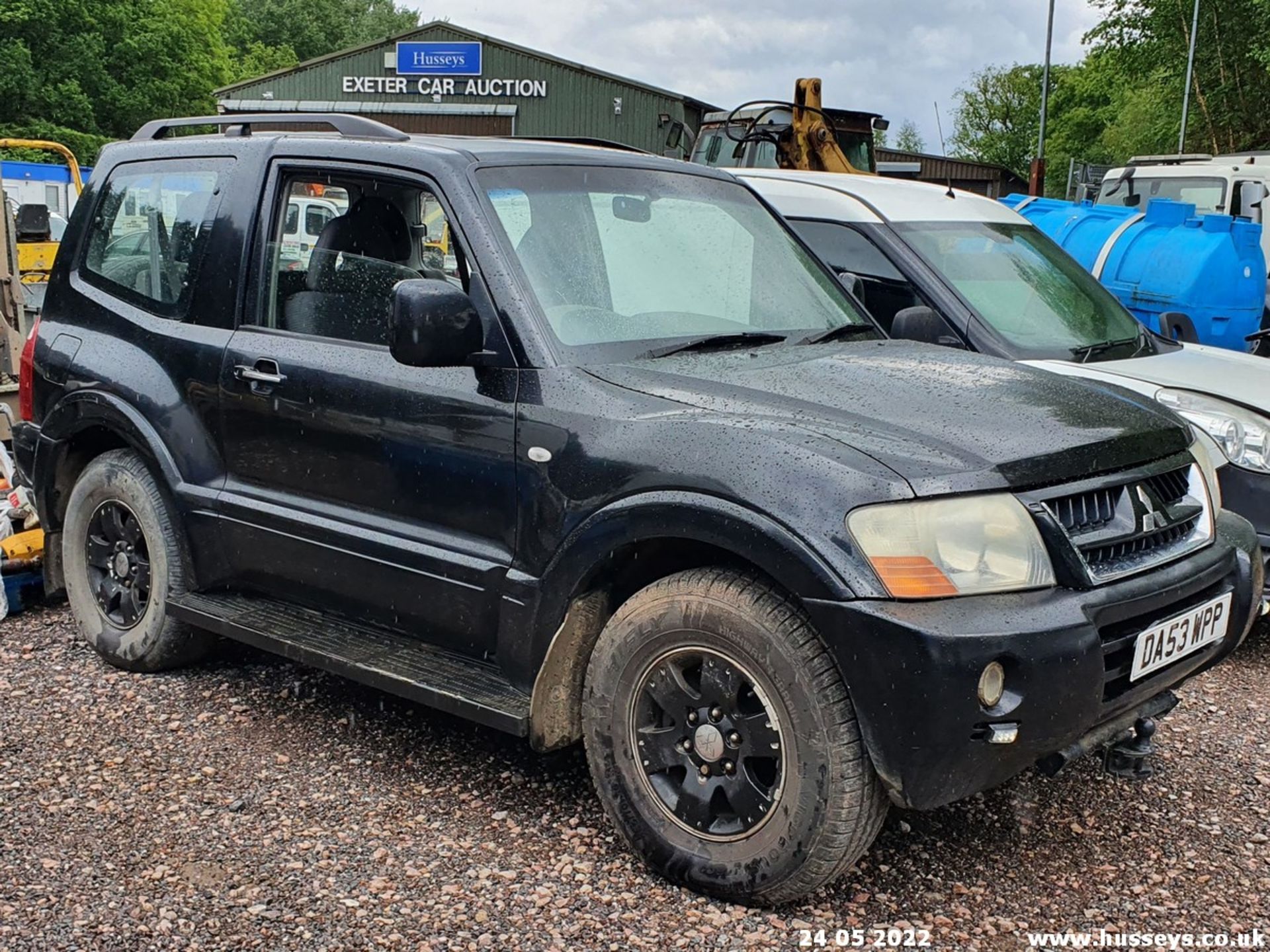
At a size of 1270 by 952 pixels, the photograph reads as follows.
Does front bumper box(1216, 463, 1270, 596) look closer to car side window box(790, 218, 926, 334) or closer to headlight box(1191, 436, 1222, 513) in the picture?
headlight box(1191, 436, 1222, 513)

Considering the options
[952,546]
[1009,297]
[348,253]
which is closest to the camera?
[952,546]

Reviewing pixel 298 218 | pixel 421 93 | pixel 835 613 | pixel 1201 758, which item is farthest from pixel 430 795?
pixel 421 93

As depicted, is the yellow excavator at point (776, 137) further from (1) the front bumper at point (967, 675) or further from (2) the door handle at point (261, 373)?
(1) the front bumper at point (967, 675)

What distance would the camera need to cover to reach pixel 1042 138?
2794 cm

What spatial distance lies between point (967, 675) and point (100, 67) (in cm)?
5421

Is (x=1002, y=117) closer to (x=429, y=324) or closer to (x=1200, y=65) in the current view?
(x=1200, y=65)

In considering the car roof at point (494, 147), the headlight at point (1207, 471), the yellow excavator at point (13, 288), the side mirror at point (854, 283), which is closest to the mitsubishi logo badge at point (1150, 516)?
the headlight at point (1207, 471)

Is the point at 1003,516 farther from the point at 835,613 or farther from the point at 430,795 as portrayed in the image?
the point at 430,795

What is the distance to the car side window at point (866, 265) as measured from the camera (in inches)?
255

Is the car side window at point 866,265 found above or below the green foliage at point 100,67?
below

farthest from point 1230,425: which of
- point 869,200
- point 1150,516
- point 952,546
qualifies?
point 952,546

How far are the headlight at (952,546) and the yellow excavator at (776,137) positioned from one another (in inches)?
372
